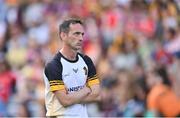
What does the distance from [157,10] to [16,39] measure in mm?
3736

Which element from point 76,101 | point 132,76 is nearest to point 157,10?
point 132,76

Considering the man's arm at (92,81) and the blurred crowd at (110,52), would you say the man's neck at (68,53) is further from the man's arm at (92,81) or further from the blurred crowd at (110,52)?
the blurred crowd at (110,52)

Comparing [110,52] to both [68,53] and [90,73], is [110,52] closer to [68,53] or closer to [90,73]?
[90,73]

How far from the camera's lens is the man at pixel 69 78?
873 cm

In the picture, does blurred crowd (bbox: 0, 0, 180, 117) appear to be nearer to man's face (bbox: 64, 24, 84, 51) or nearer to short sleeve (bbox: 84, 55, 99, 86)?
short sleeve (bbox: 84, 55, 99, 86)

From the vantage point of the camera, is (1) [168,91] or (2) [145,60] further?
(2) [145,60]

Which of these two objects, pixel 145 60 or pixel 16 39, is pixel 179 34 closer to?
pixel 145 60

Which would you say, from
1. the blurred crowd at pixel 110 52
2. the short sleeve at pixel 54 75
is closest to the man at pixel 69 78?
the short sleeve at pixel 54 75

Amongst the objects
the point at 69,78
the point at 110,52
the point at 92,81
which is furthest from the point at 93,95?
the point at 110,52

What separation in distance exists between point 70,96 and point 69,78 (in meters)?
0.20

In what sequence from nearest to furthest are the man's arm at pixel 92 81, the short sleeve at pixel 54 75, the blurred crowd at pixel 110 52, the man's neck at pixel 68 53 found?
the short sleeve at pixel 54 75, the man's neck at pixel 68 53, the man's arm at pixel 92 81, the blurred crowd at pixel 110 52

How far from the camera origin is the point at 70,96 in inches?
346

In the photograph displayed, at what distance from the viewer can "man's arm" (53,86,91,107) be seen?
873 cm

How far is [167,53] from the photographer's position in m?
14.4
